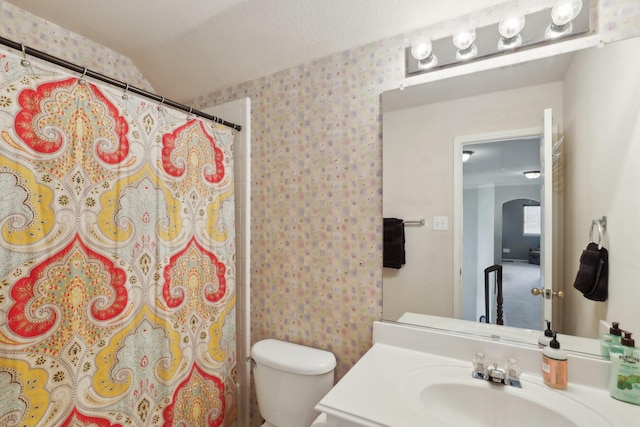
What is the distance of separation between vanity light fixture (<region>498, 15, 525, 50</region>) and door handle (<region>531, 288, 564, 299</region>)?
91cm

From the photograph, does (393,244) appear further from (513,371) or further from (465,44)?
(465,44)

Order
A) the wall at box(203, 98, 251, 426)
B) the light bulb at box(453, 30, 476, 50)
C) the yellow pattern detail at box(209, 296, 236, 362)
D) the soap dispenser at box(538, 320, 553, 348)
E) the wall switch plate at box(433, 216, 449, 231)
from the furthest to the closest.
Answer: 1. the wall at box(203, 98, 251, 426)
2. the yellow pattern detail at box(209, 296, 236, 362)
3. the wall switch plate at box(433, 216, 449, 231)
4. the light bulb at box(453, 30, 476, 50)
5. the soap dispenser at box(538, 320, 553, 348)

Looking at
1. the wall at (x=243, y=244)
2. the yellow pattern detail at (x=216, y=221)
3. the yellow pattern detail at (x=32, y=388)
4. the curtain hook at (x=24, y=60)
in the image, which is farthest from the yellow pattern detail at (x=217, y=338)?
the curtain hook at (x=24, y=60)

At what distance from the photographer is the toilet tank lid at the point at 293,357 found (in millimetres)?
1358

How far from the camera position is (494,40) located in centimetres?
117

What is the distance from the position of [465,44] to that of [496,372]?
4.00 feet

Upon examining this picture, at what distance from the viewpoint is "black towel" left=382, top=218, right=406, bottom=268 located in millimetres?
1361

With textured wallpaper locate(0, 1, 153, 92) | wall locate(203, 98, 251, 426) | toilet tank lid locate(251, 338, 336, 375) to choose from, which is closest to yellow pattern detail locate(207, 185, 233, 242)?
wall locate(203, 98, 251, 426)

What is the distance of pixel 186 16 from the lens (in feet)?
4.55

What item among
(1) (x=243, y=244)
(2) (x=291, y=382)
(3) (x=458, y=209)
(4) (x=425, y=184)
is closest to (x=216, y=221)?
(1) (x=243, y=244)

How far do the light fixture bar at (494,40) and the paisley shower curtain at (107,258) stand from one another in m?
1.06

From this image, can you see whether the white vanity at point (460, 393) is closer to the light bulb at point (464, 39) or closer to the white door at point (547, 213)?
the white door at point (547, 213)

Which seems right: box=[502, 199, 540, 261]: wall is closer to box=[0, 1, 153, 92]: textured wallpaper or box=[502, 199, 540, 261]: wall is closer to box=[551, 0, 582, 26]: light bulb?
box=[551, 0, 582, 26]: light bulb

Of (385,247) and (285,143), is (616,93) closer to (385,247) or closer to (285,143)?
(385,247)
